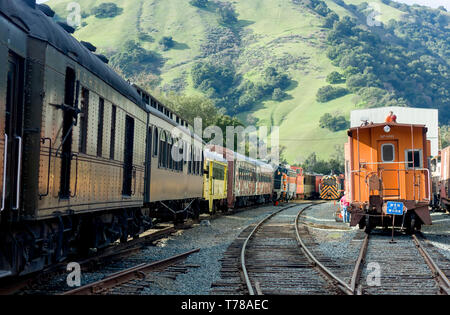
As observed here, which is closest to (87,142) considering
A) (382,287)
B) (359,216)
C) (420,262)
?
(382,287)

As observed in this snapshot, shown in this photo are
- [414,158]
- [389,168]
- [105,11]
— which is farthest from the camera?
[105,11]

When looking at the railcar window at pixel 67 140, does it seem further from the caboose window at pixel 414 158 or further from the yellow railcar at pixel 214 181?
the yellow railcar at pixel 214 181

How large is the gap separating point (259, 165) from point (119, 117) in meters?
29.3

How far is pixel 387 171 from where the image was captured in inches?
602

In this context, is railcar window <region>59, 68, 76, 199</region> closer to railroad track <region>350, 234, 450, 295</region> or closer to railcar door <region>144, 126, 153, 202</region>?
railroad track <region>350, 234, 450, 295</region>

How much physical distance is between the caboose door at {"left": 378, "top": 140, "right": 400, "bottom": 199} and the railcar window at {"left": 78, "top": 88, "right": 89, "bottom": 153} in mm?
10001

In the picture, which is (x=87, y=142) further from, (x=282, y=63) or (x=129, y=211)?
(x=282, y=63)

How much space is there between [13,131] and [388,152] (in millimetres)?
12162

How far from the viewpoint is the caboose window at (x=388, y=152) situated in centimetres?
1534

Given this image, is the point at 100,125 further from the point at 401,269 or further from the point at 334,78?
the point at 334,78

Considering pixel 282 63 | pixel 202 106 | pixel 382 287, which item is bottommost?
pixel 382 287

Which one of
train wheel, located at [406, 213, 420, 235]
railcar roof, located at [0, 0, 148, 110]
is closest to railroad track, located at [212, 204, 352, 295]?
train wheel, located at [406, 213, 420, 235]

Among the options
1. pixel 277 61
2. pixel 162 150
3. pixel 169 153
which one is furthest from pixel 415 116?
pixel 277 61

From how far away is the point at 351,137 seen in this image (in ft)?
51.4
